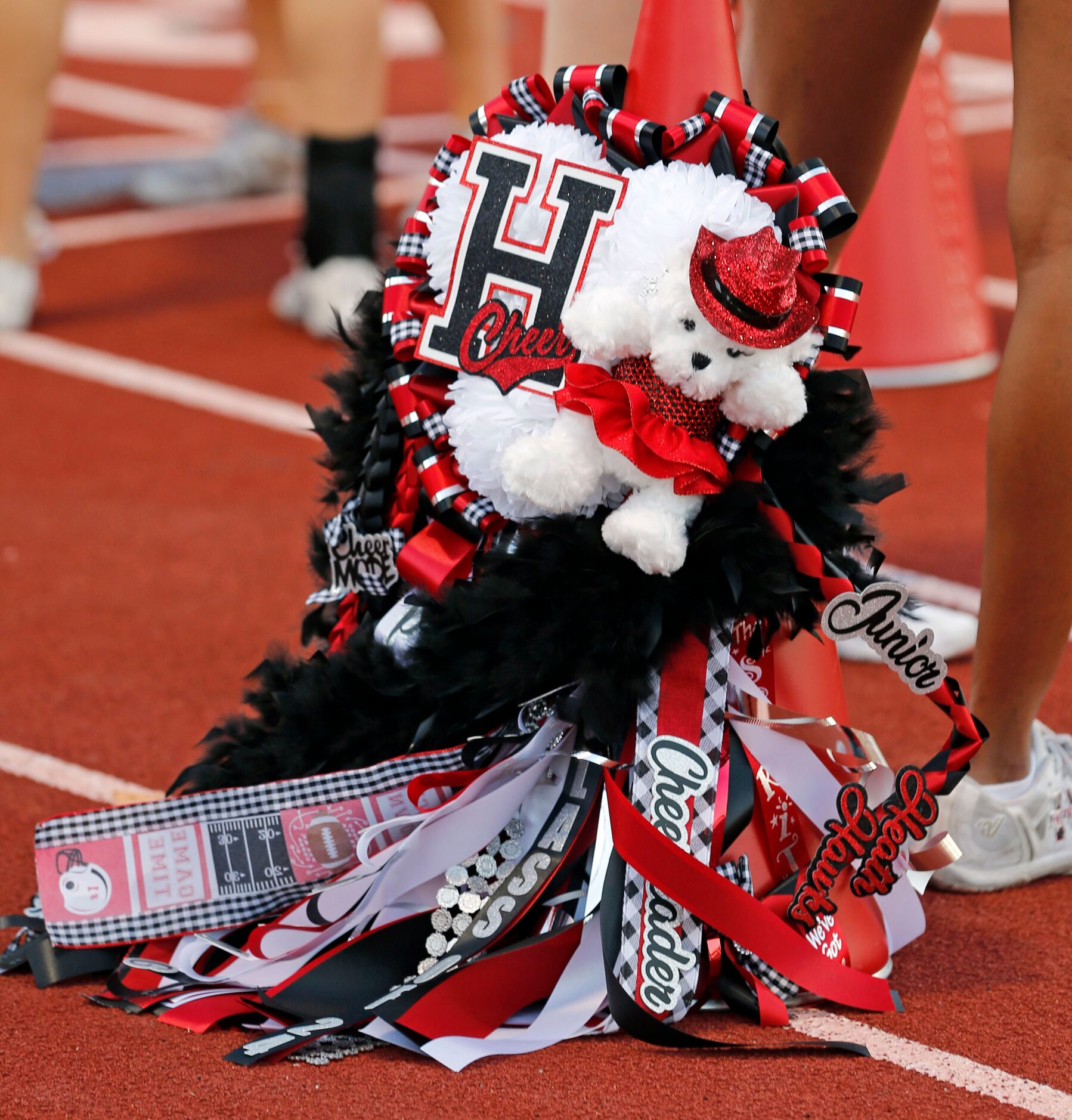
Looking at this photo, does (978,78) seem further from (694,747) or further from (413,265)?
(694,747)

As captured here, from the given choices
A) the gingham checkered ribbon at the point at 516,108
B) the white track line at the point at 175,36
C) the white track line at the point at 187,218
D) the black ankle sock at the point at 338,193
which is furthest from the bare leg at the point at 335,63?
the white track line at the point at 175,36

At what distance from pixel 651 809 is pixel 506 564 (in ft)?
0.90

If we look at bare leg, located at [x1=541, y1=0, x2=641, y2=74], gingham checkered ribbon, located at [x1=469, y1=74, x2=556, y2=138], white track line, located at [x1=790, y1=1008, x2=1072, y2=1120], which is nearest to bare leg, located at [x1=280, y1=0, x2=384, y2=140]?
bare leg, located at [x1=541, y1=0, x2=641, y2=74]

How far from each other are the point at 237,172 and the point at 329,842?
4.63 metres

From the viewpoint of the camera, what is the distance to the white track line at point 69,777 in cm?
208

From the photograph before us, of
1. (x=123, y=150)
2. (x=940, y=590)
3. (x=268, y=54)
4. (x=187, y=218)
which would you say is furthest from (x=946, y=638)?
(x=123, y=150)

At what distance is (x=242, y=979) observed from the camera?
1.60 meters

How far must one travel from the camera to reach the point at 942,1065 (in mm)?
1512

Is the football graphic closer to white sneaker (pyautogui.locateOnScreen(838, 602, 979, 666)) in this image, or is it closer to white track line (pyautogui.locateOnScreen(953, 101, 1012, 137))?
white sneaker (pyautogui.locateOnScreen(838, 602, 979, 666))

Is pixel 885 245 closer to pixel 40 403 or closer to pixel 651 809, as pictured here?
pixel 40 403

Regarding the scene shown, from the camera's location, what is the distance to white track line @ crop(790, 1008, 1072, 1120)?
1.46 metres

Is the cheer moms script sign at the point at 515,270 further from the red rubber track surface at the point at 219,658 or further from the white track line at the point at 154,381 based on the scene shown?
the white track line at the point at 154,381

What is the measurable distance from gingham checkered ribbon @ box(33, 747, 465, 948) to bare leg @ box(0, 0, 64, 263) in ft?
9.20

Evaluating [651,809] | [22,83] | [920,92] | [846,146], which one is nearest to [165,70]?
[22,83]
